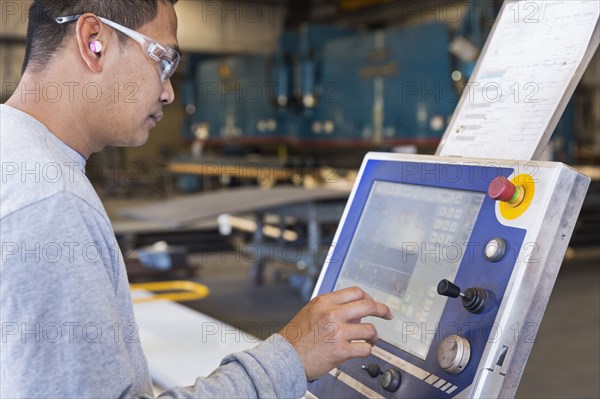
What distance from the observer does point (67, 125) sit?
0.95 meters

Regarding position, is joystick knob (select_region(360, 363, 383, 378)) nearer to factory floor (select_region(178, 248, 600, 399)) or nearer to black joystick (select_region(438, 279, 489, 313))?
black joystick (select_region(438, 279, 489, 313))

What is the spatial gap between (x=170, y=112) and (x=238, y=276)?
532 inches

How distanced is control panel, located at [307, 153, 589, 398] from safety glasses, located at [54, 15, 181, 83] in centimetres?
47

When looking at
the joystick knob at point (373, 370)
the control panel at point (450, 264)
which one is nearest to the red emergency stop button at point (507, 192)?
the control panel at point (450, 264)

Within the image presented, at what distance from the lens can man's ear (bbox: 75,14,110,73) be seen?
3.06ft

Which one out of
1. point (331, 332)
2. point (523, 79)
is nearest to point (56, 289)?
point (331, 332)

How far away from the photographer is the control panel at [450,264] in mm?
957

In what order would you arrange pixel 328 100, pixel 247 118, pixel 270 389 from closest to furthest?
pixel 270 389 → pixel 328 100 → pixel 247 118

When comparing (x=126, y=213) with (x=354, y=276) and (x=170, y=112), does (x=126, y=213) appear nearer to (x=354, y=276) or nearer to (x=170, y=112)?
(x=354, y=276)

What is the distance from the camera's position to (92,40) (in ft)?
3.09

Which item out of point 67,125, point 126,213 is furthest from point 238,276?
point 67,125

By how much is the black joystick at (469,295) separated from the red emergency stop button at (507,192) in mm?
135

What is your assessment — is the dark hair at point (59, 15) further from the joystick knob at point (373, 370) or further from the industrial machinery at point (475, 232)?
the joystick knob at point (373, 370)

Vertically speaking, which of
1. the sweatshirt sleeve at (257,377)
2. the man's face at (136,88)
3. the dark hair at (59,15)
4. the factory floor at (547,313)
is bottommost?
the factory floor at (547,313)
